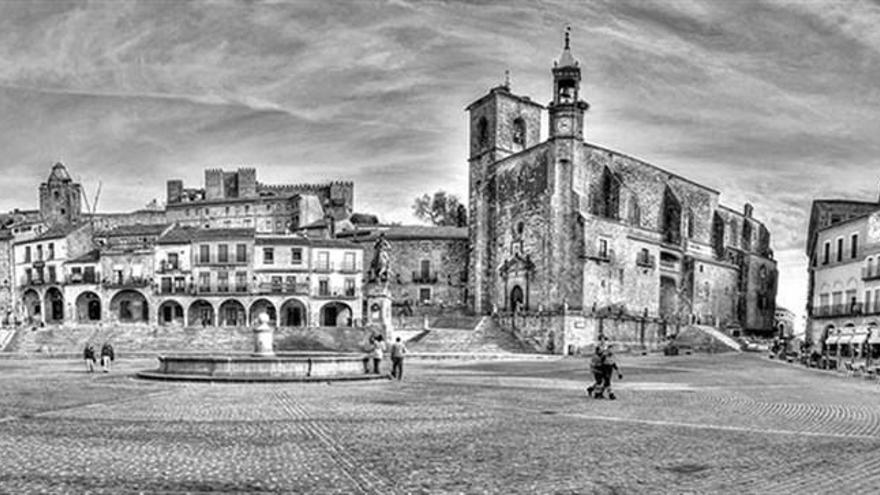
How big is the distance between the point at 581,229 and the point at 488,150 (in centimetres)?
1296

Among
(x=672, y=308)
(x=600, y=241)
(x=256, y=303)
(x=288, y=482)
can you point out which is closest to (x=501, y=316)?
(x=600, y=241)

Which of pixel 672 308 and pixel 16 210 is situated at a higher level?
pixel 16 210

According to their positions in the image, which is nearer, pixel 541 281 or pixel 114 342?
pixel 114 342

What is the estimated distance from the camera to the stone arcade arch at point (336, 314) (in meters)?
59.9

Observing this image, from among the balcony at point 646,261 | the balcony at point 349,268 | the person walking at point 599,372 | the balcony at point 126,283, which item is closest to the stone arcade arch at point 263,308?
the balcony at point 349,268

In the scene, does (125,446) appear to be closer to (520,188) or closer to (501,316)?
(501,316)

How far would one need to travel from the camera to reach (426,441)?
968 centimetres

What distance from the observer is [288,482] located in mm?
7105

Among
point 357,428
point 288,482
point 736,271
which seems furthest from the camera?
point 736,271

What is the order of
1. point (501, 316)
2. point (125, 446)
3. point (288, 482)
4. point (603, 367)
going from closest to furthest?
point (288, 482) < point (125, 446) < point (603, 367) < point (501, 316)

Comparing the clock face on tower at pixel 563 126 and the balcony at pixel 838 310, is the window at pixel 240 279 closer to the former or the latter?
the clock face on tower at pixel 563 126

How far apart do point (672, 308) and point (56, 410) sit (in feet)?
175

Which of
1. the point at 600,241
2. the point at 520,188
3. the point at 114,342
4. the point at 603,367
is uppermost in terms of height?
the point at 520,188

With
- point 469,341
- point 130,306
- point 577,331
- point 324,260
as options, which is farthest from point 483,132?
point 130,306
